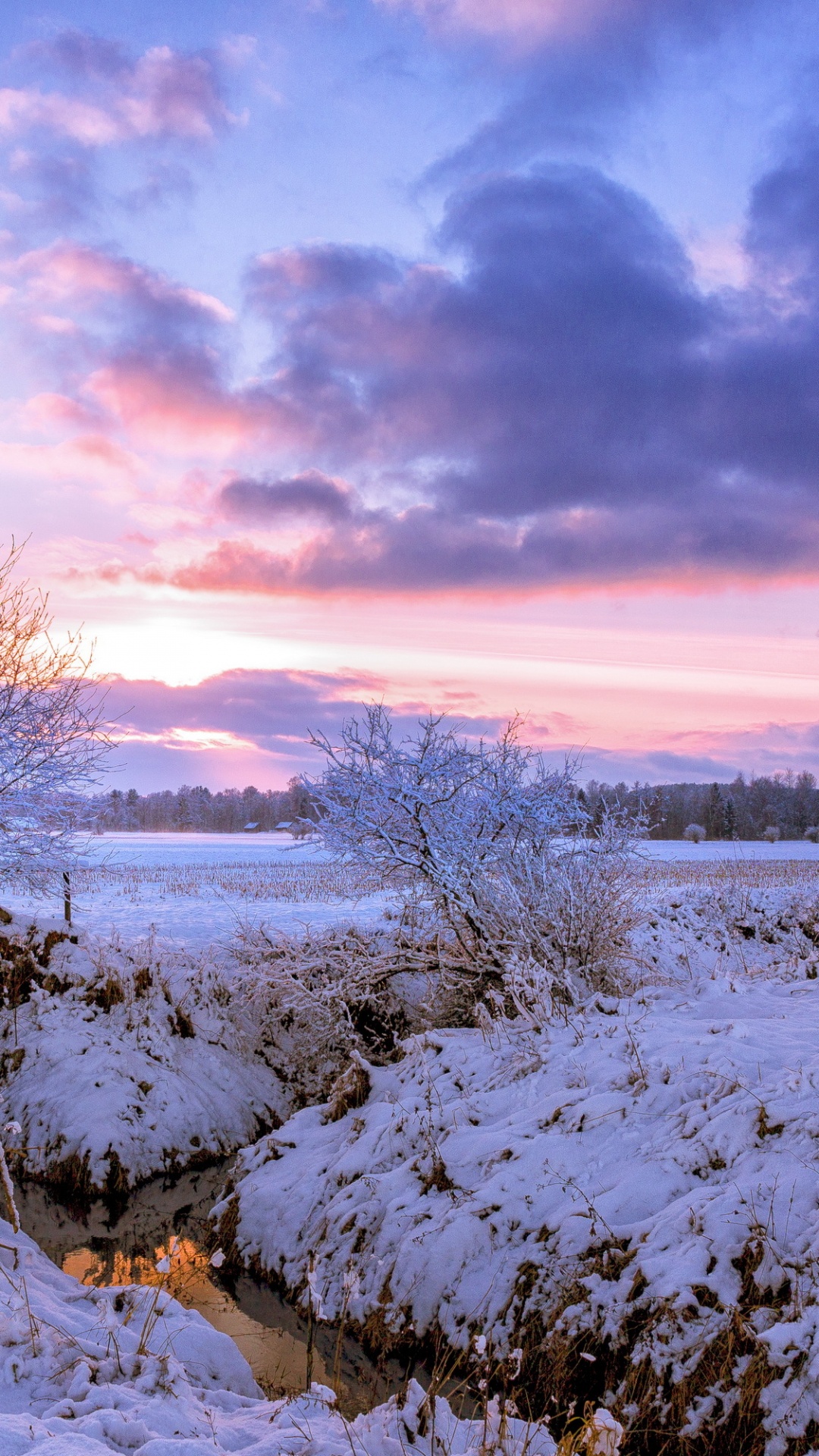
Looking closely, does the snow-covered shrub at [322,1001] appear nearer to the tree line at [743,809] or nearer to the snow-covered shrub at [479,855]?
the snow-covered shrub at [479,855]

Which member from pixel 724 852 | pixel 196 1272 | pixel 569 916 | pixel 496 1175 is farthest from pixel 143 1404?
pixel 724 852

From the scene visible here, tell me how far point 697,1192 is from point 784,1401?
1.38m

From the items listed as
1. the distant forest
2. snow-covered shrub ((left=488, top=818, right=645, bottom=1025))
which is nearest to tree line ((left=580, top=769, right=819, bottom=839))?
the distant forest

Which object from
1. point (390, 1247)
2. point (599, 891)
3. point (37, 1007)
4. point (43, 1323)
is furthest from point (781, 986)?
point (37, 1007)

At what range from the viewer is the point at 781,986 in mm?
9500

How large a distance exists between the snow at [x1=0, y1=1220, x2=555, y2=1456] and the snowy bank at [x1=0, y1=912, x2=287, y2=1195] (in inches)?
244

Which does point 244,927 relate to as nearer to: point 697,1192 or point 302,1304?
point 302,1304

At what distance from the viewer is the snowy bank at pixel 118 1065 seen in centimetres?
1070

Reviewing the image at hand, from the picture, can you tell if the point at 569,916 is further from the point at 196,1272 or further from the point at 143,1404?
the point at 143,1404

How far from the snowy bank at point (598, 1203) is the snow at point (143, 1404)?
582 mm

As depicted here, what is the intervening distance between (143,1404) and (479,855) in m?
8.83

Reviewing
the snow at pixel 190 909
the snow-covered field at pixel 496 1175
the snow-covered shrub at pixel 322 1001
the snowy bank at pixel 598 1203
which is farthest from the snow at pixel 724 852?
the snowy bank at pixel 598 1203

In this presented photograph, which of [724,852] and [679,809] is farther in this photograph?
[679,809]

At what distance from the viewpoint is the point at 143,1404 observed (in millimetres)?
3764
